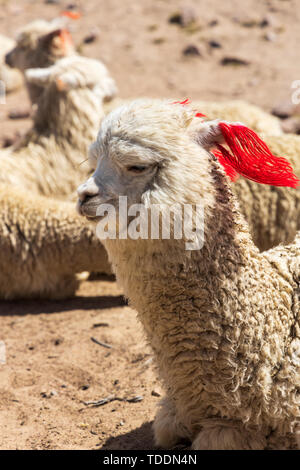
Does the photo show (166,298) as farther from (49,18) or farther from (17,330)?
(49,18)

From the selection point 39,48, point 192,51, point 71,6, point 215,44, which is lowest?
point 39,48

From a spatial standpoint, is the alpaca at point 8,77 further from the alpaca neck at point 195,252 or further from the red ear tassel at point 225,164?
the alpaca neck at point 195,252

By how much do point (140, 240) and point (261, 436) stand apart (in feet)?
3.28

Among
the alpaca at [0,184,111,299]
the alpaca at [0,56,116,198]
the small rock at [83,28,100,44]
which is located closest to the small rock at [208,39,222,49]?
the small rock at [83,28,100,44]

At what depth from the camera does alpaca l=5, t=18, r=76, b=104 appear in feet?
23.8

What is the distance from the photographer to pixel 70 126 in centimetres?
636

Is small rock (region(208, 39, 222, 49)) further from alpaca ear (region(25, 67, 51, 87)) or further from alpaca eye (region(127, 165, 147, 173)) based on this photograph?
alpaca eye (region(127, 165, 147, 173))

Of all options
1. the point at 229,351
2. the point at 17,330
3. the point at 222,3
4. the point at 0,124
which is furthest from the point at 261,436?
the point at 222,3

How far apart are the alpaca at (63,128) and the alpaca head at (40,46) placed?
910 millimetres

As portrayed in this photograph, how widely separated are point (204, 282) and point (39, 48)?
5461 millimetres

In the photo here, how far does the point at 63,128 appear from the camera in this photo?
6.39 m

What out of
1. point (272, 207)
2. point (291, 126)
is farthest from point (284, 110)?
point (272, 207)

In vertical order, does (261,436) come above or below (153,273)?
below

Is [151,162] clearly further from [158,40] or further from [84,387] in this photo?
[158,40]
